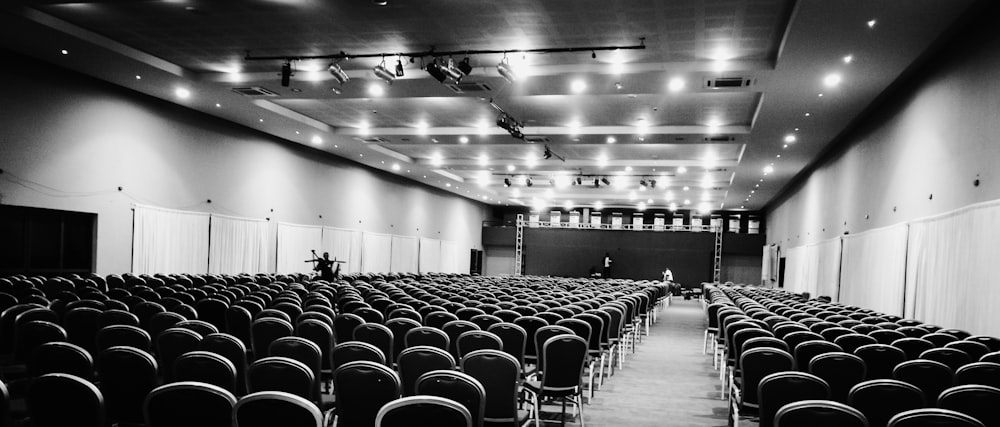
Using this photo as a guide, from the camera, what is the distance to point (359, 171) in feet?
100

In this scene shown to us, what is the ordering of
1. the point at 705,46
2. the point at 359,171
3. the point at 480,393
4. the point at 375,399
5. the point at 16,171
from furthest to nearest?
the point at 359,171, the point at 16,171, the point at 705,46, the point at 375,399, the point at 480,393

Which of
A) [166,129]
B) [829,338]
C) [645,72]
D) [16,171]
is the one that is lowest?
[829,338]

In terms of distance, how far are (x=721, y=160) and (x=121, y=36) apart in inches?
840

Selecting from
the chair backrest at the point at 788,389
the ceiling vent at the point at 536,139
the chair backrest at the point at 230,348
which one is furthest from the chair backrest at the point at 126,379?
the ceiling vent at the point at 536,139

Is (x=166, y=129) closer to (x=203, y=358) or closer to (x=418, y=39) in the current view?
(x=418, y=39)

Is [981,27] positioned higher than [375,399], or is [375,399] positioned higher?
[981,27]

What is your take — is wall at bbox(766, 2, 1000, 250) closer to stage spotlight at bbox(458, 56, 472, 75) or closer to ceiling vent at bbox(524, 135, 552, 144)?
stage spotlight at bbox(458, 56, 472, 75)

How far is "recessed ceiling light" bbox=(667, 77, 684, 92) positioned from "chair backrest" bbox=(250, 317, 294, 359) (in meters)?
10.3

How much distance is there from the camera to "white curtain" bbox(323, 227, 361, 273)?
27491 mm

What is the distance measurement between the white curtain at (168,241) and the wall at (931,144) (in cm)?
1901

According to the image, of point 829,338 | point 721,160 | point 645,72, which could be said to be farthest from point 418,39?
point 721,160

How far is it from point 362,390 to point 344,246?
24.9 meters

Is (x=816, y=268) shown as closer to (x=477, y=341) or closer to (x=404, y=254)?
(x=477, y=341)

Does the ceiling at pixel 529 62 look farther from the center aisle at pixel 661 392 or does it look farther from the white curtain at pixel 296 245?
the center aisle at pixel 661 392
